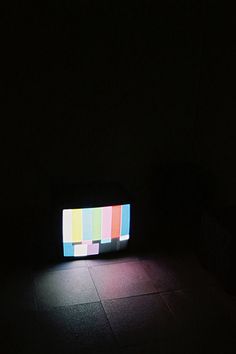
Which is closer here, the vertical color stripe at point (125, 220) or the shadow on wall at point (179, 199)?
the vertical color stripe at point (125, 220)

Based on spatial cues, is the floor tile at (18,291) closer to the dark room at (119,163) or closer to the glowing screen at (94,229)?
the dark room at (119,163)

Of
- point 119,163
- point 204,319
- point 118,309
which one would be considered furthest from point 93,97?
point 204,319

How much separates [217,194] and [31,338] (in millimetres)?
1432

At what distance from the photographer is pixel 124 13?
227cm

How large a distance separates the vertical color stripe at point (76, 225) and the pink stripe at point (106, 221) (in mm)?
139

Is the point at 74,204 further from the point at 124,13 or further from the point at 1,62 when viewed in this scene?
the point at 124,13

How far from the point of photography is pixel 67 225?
87.1 inches

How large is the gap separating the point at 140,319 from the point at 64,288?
473 millimetres

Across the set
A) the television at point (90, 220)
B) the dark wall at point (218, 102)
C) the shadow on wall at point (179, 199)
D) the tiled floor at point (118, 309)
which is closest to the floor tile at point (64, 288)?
the tiled floor at point (118, 309)

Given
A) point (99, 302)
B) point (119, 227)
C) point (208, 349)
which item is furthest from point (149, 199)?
point (208, 349)

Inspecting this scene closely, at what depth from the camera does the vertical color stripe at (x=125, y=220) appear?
2.29 meters

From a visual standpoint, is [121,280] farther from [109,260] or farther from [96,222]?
[96,222]

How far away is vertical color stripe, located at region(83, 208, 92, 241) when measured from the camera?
220cm

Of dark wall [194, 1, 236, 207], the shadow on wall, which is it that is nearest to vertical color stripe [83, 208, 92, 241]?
the shadow on wall
